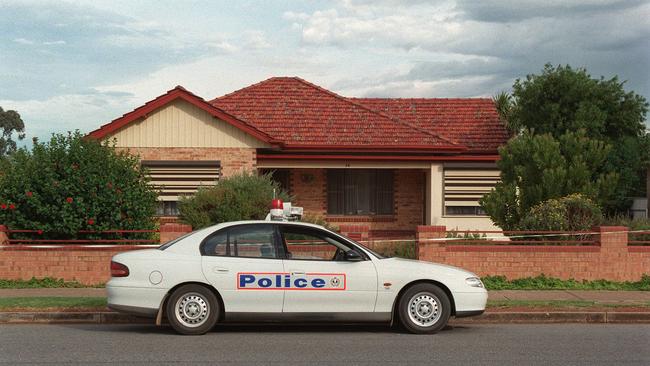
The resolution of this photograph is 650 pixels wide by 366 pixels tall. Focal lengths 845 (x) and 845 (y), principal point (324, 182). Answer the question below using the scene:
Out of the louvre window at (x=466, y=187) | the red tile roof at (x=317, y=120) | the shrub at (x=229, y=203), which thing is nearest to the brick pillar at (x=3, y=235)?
the shrub at (x=229, y=203)

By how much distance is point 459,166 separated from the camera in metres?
24.2

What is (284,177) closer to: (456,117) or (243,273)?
(456,117)

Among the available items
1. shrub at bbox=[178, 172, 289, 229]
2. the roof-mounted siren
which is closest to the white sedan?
the roof-mounted siren

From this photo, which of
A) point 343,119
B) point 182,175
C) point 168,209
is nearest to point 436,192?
point 343,119

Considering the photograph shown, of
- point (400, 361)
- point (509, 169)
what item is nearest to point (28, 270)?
point (400, 361)

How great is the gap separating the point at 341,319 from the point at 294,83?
706 inches

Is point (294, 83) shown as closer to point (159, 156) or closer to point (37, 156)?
point (159, 156)

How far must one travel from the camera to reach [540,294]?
1396cm

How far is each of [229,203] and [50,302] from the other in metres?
6.35

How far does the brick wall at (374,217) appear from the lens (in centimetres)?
2512

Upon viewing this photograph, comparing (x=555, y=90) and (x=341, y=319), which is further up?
(x=555, y=90)

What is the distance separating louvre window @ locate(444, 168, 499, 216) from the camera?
952 inches

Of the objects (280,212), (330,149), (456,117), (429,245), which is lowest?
(429,245)

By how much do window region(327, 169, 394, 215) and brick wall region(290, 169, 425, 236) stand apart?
0.69 feet
